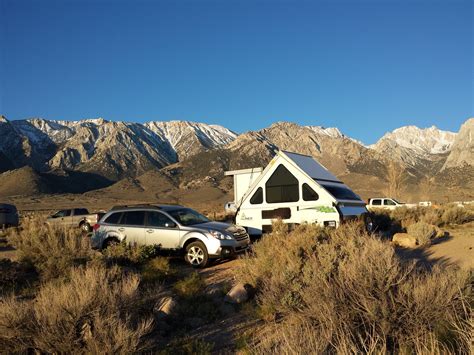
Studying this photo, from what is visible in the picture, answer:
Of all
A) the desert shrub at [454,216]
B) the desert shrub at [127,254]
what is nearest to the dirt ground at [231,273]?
the desert shrub at [127,254]

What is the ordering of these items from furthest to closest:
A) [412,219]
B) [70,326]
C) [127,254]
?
[412,219], [127,254], [70,326]

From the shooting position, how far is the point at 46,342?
4750 millimetres

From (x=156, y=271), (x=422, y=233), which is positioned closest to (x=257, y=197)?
(x=422, y=233)

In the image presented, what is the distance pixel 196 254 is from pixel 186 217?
170 cm

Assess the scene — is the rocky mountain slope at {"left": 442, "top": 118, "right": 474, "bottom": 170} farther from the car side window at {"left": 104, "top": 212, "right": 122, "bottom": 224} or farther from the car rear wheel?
the car side window at {"left": 104, "top": 212, "right": 122, "bottom": 224}

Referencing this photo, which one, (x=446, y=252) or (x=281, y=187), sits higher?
(x=281, y=187)

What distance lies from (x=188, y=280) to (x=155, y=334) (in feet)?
8.26

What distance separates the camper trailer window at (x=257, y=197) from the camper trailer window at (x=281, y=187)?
0.22 metres

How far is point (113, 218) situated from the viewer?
41.5ft

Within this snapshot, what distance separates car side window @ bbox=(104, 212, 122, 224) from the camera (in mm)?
12571

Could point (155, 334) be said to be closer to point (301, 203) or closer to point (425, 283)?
point (425, 283)

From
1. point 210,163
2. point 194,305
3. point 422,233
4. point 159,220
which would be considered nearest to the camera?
point 194,305

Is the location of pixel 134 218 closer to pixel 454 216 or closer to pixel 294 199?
pixel 294 199

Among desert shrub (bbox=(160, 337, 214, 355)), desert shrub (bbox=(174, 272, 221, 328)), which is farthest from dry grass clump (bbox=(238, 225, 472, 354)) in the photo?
desert shrub (bbox=(174, 272, 221, 328))
